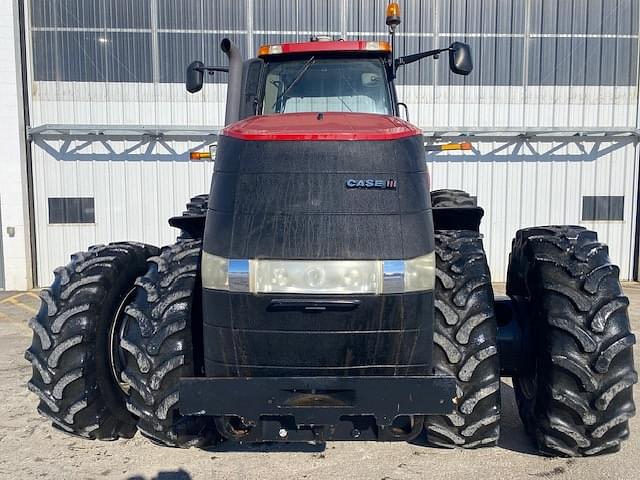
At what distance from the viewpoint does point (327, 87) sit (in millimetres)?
4320

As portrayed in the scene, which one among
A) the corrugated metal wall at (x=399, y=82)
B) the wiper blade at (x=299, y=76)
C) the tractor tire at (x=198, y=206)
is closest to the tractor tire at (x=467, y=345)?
the wiper blade at (x=299, y=76)

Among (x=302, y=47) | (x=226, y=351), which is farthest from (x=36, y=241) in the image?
(x=226, y=351)

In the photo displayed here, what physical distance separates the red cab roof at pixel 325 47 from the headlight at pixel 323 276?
214 centimetres

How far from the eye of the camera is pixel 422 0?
33.5 feet

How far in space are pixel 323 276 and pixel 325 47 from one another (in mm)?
2212

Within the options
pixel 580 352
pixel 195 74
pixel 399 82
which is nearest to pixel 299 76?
pixel 195 74

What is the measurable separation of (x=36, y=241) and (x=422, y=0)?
8.21 m

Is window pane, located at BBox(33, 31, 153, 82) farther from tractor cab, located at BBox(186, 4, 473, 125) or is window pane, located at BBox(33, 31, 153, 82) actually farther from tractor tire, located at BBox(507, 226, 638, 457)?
tractor tire, located at BBox(507, 226, 638, 457)

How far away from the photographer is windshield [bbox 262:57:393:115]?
4297 mm

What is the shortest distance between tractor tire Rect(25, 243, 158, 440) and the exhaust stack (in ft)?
4.22

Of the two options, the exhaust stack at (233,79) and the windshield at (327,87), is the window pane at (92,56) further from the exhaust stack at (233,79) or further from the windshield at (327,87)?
the exhaust stack at (233,79)

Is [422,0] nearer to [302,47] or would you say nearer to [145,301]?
[302,47]

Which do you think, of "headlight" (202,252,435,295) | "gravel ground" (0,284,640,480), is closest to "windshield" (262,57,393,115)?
"headlight" (202,252,435,295)

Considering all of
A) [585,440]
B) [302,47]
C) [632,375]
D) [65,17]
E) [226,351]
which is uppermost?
[65,17]
